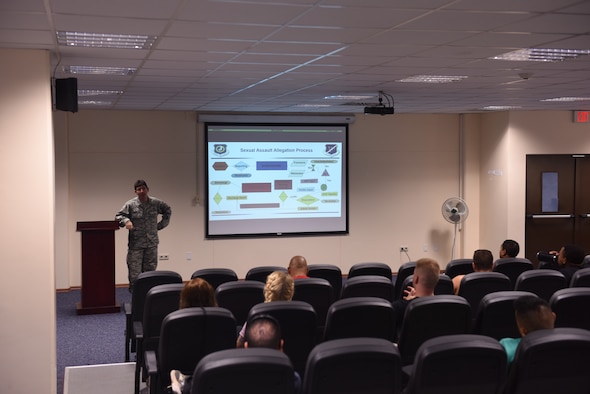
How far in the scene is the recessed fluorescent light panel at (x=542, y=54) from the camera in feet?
19.1

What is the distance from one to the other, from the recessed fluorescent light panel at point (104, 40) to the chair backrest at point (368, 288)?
2492mm

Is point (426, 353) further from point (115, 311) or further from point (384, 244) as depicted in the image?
point (384, 244)

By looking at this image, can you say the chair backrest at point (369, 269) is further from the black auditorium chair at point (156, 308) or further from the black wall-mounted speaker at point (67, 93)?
the black wall-mounted speaker at point (67, 93)

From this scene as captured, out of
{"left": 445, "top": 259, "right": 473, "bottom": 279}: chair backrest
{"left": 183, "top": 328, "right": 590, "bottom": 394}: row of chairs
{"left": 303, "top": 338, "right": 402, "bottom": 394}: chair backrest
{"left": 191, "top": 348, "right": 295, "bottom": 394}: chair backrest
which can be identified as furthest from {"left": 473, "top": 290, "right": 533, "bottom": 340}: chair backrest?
{"left": 445, "top": 259, "right": 473, "bottom": 279}: chair backrest

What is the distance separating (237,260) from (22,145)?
23.4 ft

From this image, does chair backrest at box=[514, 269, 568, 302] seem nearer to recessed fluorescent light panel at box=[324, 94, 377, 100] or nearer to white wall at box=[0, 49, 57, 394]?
white wall at box=[0, 49, 57, 394]

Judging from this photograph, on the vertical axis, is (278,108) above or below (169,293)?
above

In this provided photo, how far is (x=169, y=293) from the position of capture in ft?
17.1

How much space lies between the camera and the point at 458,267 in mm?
7402

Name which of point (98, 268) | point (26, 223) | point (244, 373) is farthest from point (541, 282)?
point (98, 268)

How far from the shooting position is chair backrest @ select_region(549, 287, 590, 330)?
486 cm

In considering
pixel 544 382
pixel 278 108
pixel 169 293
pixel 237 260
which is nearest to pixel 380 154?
pixel 278 108

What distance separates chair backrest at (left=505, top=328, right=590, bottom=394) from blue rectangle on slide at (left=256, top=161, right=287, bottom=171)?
8.87 metres

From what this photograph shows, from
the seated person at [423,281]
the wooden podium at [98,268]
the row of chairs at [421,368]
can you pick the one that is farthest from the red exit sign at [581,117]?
the row of chairs at [421,368]
